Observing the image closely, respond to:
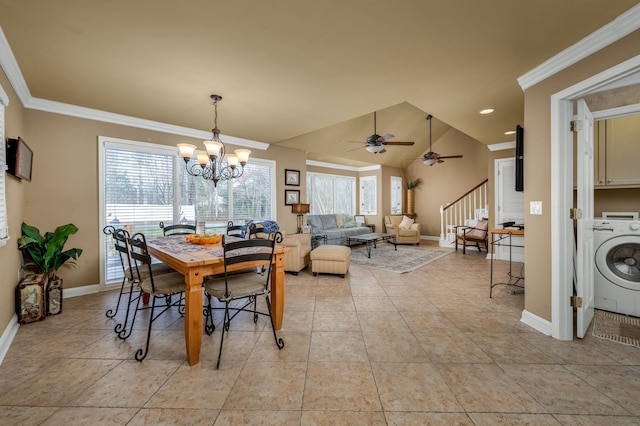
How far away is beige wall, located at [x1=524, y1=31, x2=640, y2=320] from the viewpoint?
2.37 m

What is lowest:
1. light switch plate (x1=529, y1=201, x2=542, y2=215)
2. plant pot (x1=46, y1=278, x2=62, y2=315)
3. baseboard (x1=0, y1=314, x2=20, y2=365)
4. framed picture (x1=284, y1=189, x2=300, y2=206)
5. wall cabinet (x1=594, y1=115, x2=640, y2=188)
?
baseboard (x1=0, y1=314, x2=20, y2=365)

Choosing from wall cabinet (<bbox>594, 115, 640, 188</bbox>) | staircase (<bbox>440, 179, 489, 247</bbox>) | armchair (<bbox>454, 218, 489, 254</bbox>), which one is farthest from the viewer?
staircase (<bbox>440, 179, 489, 247</bbox>)

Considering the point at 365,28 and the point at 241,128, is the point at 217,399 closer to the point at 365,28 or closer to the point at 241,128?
the point at 365,28

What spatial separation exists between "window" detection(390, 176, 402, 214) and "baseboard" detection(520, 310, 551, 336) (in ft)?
22.2

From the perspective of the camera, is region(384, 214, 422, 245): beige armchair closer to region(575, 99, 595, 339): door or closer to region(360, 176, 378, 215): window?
region(360, 176, 378, 215): window

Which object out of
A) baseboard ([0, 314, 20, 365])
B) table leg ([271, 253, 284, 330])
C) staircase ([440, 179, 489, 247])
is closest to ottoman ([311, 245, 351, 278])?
table leg ([271, 253, 284, 330])

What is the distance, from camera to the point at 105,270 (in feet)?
12.3

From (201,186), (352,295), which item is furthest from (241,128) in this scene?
(352,295)

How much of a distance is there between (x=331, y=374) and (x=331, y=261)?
2.55 m

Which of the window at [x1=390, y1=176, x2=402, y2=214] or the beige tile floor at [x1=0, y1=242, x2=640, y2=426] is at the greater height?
the window at [x1=390, y1=176, x2=402, y2=214]

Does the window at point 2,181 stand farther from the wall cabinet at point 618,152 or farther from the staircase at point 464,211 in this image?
the staircase at point 464,211

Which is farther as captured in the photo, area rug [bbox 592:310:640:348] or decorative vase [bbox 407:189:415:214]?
decorative vase [bbox 407:189:415:214]

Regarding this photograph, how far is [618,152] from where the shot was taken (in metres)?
3.18

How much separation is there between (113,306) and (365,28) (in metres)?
3.93
